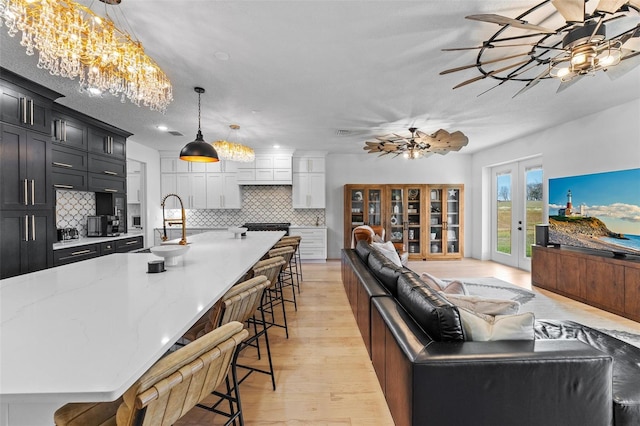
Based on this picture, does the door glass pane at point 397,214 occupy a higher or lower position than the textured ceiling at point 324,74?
lower

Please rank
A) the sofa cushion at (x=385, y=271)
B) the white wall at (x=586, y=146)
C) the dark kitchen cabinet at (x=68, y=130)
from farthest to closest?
the dark kitchen cabinet at (x=68, y=130)
the white wall at (x=586, y=146)
the sofa cushion at (x=385, y=271)

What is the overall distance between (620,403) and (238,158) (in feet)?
14.2

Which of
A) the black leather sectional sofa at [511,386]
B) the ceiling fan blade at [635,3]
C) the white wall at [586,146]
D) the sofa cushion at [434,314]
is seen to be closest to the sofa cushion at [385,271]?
the sofa cushion at [434,314]

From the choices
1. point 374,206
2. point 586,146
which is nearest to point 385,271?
point 586,146

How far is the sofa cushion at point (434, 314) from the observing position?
1.36 m

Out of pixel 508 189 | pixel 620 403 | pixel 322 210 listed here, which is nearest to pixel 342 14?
pixel 620 403

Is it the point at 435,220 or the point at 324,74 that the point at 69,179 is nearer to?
the point at 324,74

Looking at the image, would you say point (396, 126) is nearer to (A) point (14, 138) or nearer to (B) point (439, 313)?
(B) point (439, 313)

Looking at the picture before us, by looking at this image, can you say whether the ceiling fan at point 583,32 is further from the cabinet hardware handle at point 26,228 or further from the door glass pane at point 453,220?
the door glass pane at point 453,220

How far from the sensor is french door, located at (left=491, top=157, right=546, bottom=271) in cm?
513

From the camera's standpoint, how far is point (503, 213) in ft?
19.6

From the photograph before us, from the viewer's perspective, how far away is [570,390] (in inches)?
47.8

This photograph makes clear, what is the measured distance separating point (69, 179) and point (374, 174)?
5.61 m

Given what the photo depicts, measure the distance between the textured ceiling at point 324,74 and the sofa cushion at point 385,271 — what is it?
6.01ft
